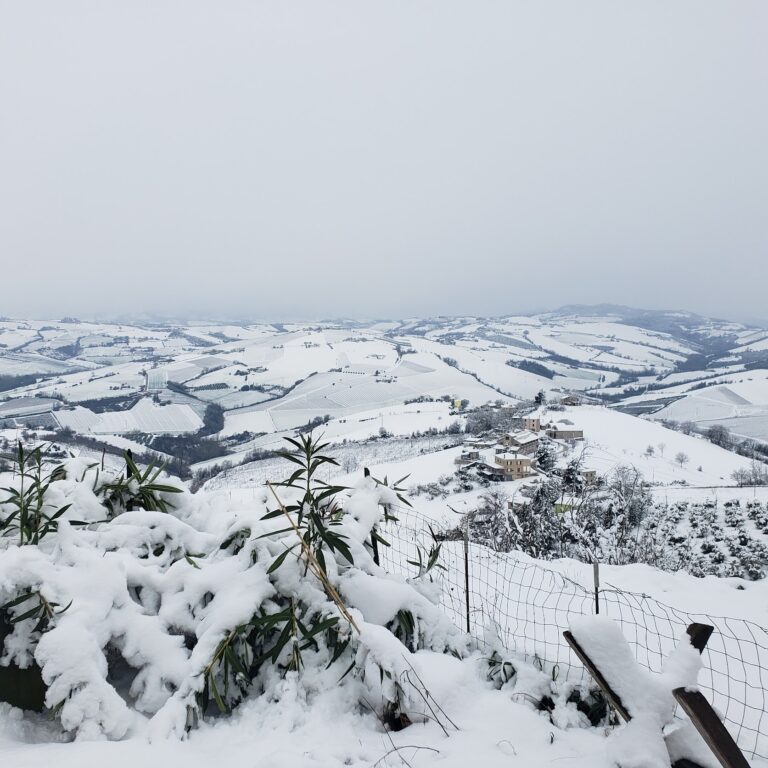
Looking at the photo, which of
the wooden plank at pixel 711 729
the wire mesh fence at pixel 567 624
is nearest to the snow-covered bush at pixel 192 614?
the wire mesh fence at pixel 567 624

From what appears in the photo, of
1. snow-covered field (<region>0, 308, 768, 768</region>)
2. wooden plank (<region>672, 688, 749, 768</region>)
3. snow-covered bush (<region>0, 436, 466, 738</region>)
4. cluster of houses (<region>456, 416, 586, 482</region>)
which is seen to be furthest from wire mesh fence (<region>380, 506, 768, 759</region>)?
cluster of houses (<region>456, 416, 586, 482</region>)

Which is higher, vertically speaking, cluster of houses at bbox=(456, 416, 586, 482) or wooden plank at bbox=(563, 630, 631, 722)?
wooden plank at bbox=(563, 630, 631, 722)

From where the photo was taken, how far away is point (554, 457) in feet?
117

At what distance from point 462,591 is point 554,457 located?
34.6 metres

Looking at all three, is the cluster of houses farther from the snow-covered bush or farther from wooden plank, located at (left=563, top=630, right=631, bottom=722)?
wooden plank, located at (left=563, top=630, right=631, bottom=722)

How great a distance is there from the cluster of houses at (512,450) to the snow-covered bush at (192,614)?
31.2m

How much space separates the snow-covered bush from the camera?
173cm

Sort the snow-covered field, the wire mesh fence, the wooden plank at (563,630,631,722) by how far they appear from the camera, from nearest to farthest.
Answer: the wooden plank at (563,630,631,722) → the snow-covered field → the wire mesh fence

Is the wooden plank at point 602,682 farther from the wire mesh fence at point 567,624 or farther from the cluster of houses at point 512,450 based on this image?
the cluster of houses at point 512,450

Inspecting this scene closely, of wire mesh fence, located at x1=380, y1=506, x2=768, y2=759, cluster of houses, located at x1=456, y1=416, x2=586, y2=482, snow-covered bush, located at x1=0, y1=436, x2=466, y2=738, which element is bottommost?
cluster of houses, located at x1=456, y1=416, x2=586, y2=482

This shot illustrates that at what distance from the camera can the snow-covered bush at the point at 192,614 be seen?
1.73m

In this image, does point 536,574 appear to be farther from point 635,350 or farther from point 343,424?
point 635,350

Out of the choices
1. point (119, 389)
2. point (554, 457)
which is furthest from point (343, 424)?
point (119, 389)

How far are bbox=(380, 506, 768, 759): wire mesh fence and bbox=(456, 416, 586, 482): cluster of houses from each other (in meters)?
28.8
